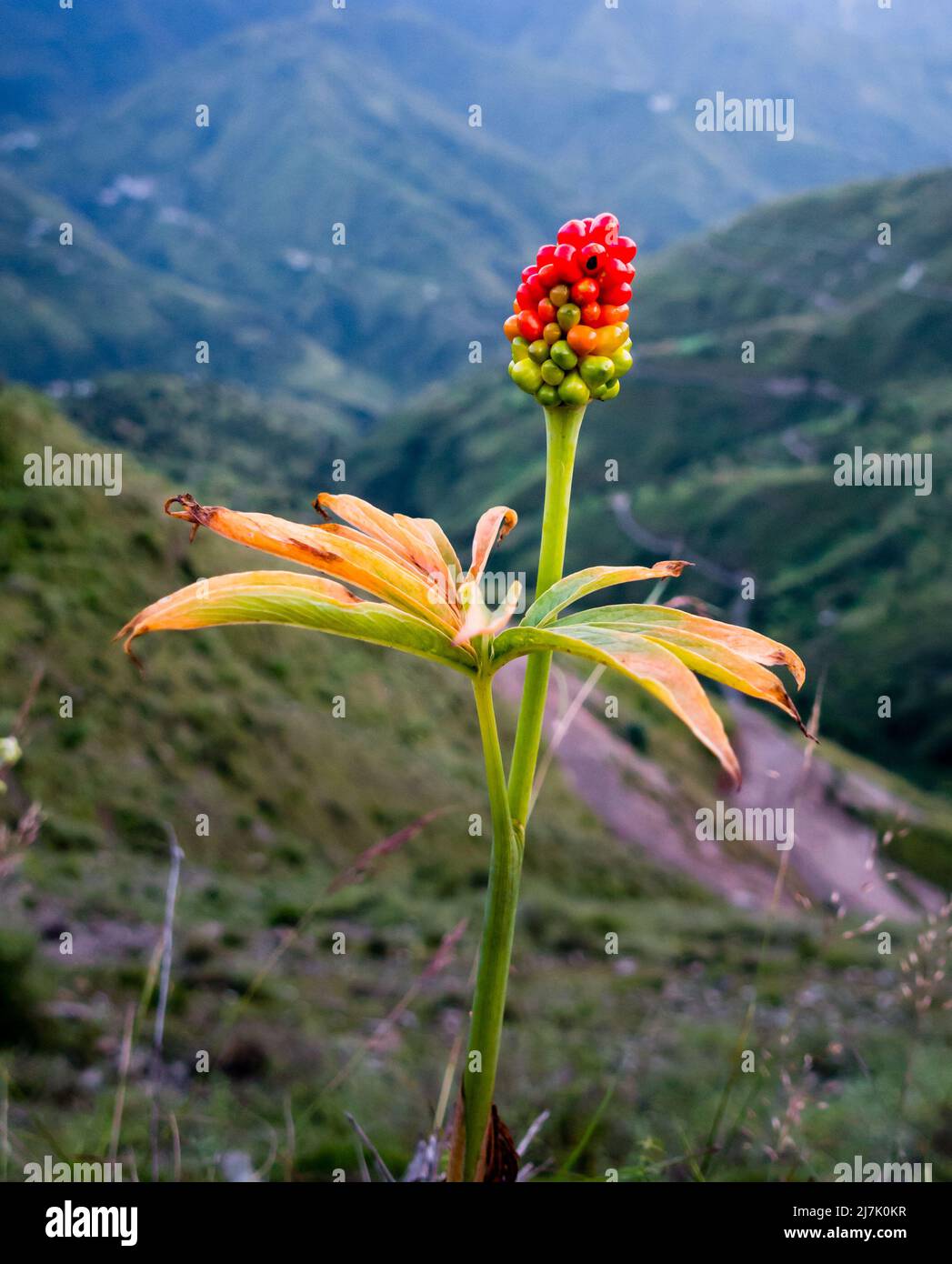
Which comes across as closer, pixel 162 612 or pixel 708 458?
pixel 162 612

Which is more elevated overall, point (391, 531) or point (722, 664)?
point (391, 531)

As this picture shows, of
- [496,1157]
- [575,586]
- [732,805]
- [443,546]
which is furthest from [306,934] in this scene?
[732,805]

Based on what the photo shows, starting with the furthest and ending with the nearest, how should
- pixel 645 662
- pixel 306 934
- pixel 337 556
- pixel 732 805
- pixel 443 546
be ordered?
pixel 732 805
pixel 306 934
pixel 443 546
pixel 337 556
pixel 645 662

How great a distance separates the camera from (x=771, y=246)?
16500 cm

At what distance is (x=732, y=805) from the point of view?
49875 millimetres

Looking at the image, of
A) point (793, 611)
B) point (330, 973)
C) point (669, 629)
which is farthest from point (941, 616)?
point (669, 629)

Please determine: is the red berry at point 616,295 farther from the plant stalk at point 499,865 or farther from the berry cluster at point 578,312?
the plant stalk at point 499,865

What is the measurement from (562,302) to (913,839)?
64.2 m

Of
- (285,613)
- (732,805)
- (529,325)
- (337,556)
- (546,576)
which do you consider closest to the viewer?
(285,613)

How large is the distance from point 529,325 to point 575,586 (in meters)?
0.64

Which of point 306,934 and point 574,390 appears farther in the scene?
point 306,934

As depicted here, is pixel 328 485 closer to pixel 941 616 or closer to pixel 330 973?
pixel 941 616

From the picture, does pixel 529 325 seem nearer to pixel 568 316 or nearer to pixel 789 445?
pixel 568 316

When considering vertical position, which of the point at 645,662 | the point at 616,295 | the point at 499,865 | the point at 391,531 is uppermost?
the point at 616,295
